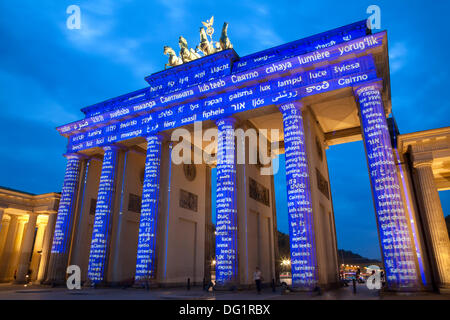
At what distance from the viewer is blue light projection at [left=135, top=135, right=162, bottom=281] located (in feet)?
66.5

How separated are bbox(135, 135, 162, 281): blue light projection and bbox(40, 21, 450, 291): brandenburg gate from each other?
7 centimetres

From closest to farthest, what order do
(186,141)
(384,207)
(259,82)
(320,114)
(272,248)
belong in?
(384,207)
(259,82)
(320,114)
(272,248)
(186,141)

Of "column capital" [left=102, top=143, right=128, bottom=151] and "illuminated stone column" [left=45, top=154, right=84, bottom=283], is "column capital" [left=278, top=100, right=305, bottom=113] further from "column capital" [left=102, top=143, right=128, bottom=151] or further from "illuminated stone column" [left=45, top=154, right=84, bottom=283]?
"illuminated stone column" [left=45, top=154, right=84, bottom=283]

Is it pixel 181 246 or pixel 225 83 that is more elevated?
pixel 225 83

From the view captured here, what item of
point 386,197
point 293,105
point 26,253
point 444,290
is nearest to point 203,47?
point 293,105

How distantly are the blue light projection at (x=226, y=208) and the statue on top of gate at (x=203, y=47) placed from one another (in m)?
6.56

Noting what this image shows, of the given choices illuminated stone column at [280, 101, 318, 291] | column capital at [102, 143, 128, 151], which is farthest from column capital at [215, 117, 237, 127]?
column capital at [102, 143, 128, 151]

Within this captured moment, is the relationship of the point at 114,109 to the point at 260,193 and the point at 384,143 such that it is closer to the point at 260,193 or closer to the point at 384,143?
the point at 260,193

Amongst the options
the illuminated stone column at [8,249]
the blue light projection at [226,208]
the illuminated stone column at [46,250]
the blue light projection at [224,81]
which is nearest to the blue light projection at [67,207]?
the blue light projection at [224,81]

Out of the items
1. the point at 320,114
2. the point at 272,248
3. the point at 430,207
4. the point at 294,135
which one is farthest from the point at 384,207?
the point at 272,248

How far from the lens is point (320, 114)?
21844 millimetres

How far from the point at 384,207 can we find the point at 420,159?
13.4 ft

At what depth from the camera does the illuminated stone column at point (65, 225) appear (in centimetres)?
2383

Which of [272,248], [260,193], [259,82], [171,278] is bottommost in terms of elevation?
[171,278]
